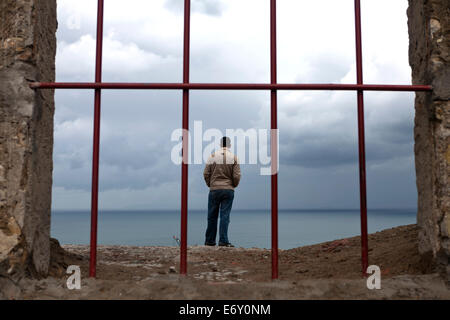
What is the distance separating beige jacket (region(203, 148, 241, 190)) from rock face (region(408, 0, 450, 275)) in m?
2.83

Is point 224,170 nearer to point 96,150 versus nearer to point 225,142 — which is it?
point 225,142

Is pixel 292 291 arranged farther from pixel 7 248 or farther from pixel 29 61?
pixel 29 61

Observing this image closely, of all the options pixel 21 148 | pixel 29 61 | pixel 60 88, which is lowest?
pixel 21 148

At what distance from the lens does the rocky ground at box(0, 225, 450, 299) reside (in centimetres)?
189

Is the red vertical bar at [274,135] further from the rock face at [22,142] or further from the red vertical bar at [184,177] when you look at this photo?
the rock face at [22,142]

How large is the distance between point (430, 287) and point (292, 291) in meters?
0.71

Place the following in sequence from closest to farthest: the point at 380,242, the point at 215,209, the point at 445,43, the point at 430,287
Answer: the point at 430,287
the point at 445,43
the point at 380,242
the point at 215,209

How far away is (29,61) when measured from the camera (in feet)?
6.77

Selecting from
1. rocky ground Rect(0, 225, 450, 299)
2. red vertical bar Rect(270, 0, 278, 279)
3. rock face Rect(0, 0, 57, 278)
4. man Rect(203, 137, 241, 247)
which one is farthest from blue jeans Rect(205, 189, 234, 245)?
rock face Rect(0, 0, 57, 278)

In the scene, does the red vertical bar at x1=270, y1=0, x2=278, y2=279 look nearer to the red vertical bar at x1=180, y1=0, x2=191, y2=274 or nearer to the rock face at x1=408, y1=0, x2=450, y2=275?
the red vertical bar at x1=180, y1=0, x2=191, y2=274

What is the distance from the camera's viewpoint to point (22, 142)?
1985 mm

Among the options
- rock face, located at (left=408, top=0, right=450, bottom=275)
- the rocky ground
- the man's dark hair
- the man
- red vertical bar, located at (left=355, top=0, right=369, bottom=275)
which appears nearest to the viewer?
the rocky ground
